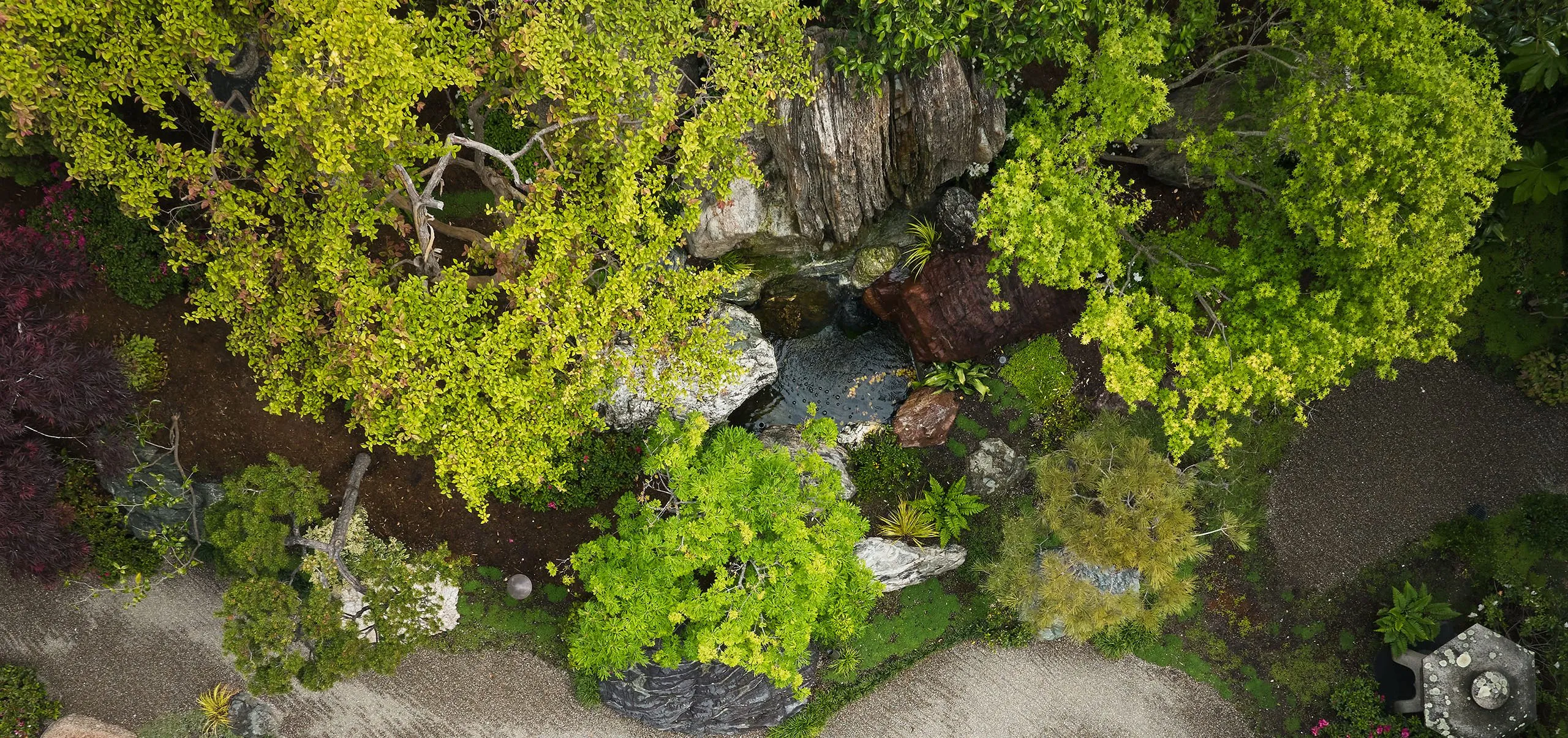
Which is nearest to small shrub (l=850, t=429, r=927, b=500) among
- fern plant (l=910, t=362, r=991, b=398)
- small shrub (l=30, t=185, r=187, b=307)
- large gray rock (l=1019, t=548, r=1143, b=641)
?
fern plant (l=910, t=362, r=991, b=398)

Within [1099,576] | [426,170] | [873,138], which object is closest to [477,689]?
[426,170]

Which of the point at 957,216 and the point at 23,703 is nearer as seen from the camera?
the point at 23,703

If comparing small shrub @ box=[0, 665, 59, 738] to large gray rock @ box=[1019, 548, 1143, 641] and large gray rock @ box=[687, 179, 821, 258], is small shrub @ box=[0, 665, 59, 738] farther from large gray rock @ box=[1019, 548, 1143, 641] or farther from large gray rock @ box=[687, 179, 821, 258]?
large gray rock @ box=[1019, 548, 1143, 641]

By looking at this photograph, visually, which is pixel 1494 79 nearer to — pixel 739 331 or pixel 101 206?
pixel 739 331

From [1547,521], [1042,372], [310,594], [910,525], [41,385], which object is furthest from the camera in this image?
[1042,372]

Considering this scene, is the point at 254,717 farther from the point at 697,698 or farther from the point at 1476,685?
the point at 1476,685

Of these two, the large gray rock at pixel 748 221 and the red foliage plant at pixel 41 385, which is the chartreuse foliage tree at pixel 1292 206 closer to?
the large gray rock at pixel 748 221
